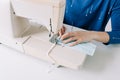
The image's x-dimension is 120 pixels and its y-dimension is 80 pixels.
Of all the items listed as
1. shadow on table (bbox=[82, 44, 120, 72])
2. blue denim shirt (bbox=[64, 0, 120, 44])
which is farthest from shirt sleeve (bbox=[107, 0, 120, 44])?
shadow on table (bbox=[82, 44, 120, 72])

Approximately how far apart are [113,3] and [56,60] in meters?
0.63

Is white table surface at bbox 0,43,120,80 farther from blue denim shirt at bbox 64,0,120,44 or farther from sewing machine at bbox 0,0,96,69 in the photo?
blue denim shirt at bbox 64,0,120,44

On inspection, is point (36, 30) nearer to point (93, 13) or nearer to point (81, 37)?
point (81, 37)

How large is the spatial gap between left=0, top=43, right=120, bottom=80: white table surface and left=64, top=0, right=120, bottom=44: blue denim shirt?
0.25 m

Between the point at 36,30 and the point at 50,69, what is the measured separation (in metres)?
0.26

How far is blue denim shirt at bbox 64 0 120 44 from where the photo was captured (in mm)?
1204

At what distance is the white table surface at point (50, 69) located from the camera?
0.85 m

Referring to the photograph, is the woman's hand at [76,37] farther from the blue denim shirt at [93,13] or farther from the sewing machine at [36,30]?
the blue denim shirt at [93,13]

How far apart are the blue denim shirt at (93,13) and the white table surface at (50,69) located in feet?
0.82

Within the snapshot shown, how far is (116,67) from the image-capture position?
3.01ft

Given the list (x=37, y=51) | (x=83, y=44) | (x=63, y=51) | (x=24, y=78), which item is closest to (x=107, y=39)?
(x=83, y=44)

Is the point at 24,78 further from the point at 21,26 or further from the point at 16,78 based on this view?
the point at 21,26

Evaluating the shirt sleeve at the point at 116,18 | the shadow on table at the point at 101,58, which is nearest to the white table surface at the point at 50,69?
the shadow on table at the point at 101,58

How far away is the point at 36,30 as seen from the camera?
Result: 103 cm
